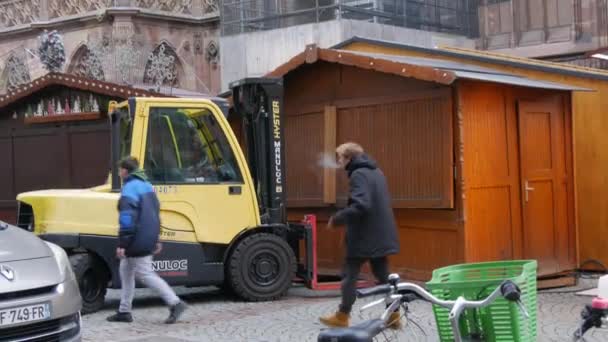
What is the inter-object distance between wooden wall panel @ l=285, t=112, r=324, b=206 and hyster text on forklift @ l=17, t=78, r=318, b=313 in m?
1.30

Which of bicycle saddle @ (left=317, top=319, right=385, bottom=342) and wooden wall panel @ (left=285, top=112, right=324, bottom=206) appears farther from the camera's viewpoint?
wooden wall panel @ (left=285, top=112, right=324, bottom=206)

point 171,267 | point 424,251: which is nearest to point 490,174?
point 424,251

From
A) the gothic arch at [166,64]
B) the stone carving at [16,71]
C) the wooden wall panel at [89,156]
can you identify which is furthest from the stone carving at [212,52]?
the wooden wall panel at [89,156]

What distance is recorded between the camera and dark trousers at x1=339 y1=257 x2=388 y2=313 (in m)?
8.14

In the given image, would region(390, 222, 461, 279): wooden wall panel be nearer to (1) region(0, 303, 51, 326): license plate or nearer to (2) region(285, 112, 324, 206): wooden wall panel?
(2) region(285, 112, 324, 206): wooden wall panel

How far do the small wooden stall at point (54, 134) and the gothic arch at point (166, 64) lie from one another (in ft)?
29.1

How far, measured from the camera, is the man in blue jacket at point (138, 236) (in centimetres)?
880

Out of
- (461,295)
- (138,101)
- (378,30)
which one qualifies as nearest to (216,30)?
(378,30)

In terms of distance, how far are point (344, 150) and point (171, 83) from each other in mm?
16856

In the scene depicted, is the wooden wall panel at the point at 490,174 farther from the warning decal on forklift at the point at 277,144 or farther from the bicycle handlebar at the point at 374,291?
the bicycle handlebar at the point at 374,291

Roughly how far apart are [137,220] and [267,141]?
2423 mm

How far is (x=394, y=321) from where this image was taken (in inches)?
197

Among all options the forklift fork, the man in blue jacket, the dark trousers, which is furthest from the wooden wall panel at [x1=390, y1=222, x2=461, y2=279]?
the man in blue jacket

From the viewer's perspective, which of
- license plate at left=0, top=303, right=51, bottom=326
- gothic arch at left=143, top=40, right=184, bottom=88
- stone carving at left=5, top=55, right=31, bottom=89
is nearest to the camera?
license plate at left=0, top=303, right=51, bottom=326
